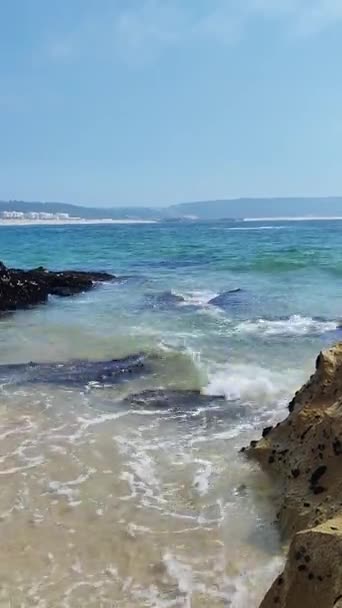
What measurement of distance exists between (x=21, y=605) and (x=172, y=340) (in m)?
8.57

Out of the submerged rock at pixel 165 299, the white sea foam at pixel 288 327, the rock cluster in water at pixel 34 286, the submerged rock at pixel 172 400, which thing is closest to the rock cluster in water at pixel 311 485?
the submerged rock at pixel 172 400

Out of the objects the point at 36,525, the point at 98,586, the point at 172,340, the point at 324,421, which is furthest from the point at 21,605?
the point at 172,340

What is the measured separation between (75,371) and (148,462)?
4037 mm

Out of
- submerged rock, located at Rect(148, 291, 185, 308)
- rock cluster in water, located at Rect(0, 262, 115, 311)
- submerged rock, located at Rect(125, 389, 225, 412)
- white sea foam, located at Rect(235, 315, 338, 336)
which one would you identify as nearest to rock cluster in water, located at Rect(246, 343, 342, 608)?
submerged rock, located at Rect(125, 389, 225, 412)

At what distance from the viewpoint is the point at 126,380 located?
9.66 meters

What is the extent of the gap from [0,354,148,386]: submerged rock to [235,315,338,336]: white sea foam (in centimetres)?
352

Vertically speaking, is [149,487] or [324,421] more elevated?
[324,421]

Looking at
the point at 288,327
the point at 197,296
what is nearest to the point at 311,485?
the point at 288,327

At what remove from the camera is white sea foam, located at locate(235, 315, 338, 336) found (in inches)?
522

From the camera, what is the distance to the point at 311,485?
5039 millimetres

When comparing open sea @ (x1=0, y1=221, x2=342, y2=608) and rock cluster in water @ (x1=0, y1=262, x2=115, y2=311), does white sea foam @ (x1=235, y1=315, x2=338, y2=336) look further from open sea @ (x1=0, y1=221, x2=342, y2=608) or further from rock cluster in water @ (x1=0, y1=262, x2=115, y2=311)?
rock cluster in water @ (x1=0, y1=262, x2=115, y2=311)

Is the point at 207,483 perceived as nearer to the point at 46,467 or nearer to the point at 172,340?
the point at 46,467

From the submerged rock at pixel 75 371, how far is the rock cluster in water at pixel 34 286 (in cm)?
753

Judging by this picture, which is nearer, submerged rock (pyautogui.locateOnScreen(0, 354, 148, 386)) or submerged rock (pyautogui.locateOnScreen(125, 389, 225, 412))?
submerged rock (pyautogui.locateOnScreen(125, 389, 225, 412))
